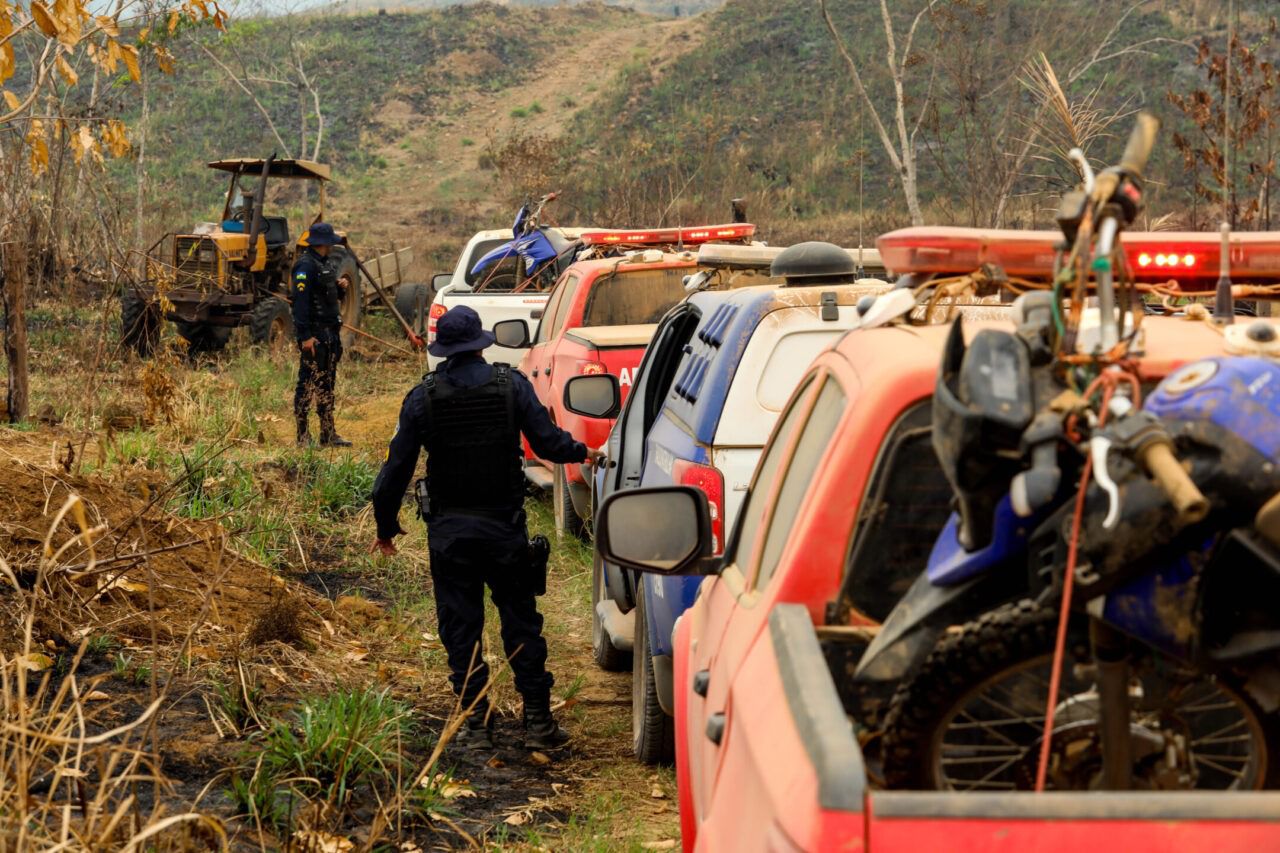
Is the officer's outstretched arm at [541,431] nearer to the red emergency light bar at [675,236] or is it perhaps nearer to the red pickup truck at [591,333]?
the red pickup truck at [591,333]

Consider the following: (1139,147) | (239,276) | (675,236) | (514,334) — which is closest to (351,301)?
(239,276)

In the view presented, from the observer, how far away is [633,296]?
10312mm

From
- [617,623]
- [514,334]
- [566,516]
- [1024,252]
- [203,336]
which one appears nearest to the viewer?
[1024,252]

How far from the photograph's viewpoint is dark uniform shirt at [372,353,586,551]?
19.6ft

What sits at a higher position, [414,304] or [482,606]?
[414,304]

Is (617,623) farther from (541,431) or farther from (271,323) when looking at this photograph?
(271,323)

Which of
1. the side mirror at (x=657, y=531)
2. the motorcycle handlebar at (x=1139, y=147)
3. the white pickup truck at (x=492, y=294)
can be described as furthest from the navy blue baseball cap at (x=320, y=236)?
the motorcycle handlebar at (x=1139, y=147)

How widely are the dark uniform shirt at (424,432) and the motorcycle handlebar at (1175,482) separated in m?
4.21

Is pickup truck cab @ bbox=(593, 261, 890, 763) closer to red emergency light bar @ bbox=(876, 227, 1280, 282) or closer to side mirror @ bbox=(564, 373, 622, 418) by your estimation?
side mirror @ bbox=(564, 373, 622, 418)

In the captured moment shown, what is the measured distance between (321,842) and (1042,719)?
8.40ft

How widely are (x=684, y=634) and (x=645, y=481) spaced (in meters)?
2.16

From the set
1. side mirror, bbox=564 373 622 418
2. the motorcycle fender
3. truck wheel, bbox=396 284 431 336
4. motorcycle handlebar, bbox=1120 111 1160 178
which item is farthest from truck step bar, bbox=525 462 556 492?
truck wheel, bbox=396 284 431 336

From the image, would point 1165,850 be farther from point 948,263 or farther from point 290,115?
point 290,115

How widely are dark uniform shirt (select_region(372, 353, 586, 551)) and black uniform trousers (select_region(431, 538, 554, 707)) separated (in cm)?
6
